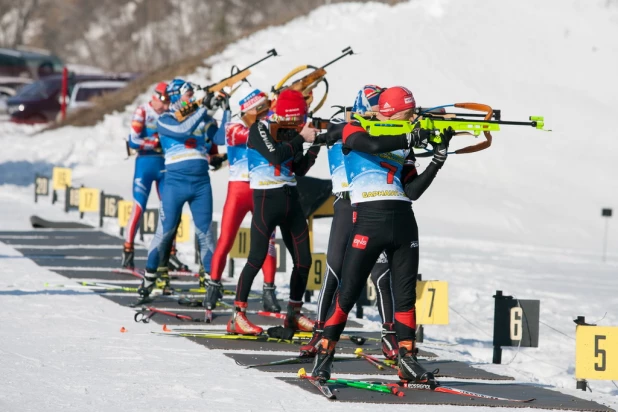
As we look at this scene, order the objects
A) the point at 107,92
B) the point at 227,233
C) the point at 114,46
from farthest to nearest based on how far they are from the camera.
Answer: the point at 114,46, the point at 107,92, the point at 227,233

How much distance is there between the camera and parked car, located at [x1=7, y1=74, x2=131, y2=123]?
144 feet

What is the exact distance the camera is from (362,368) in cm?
1023

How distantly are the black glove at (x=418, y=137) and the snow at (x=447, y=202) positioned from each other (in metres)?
1.78

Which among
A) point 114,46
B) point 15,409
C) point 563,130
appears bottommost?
point 15,409

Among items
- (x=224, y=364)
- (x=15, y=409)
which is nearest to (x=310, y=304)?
(x=224, y=364)

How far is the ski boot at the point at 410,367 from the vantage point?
29.7 feet

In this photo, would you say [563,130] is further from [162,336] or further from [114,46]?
[114,46]

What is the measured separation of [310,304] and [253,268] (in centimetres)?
372

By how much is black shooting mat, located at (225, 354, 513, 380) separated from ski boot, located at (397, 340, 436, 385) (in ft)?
2.73

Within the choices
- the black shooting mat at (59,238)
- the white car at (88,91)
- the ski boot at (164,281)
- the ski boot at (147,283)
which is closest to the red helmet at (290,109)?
the ski boot at (147,283)

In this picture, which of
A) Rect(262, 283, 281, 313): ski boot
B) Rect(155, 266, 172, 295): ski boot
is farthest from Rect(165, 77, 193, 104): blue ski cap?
Rect(262, 283, 281, 313): ski boot

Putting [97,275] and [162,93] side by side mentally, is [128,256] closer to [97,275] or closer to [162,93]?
[97,275]

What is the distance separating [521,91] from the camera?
129 ft

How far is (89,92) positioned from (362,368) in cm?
3694
